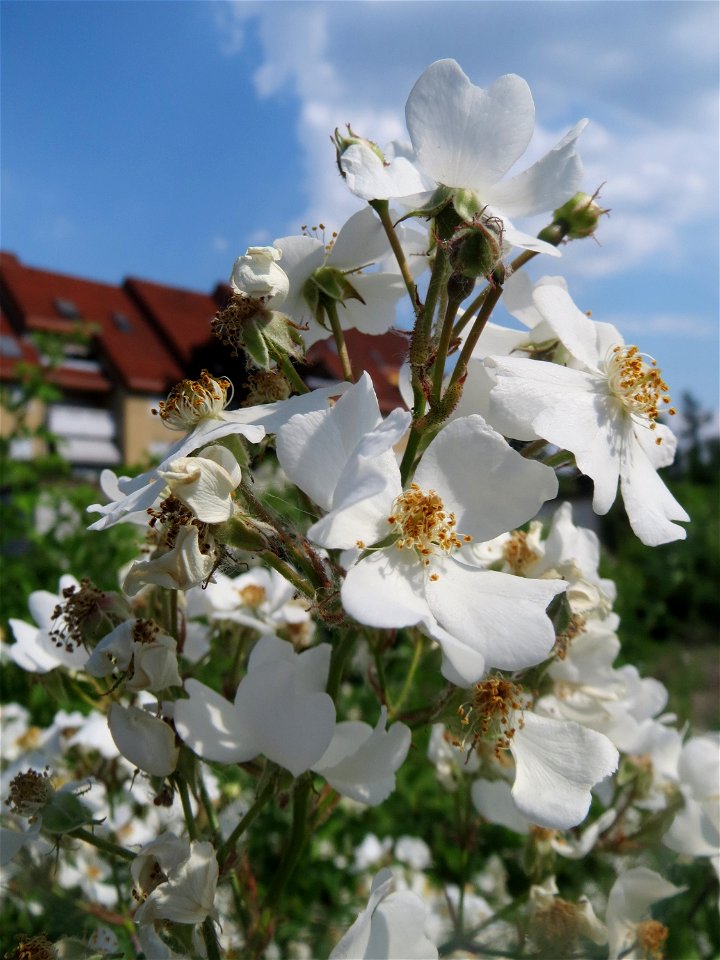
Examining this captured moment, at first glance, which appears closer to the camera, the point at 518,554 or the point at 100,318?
the point at 518,554

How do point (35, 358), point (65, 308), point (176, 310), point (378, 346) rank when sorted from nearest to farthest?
point (378, 346), point (35, 358), point (65, 308), point (176, 310)

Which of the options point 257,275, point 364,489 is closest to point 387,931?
point 364,489

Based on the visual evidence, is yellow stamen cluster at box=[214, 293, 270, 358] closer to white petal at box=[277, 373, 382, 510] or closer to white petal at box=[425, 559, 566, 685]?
white petal at box=[277, 373, 382, 510]

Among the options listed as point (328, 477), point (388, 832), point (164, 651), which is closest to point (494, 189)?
point (328, 477)

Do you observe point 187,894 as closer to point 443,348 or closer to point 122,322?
point 443,348

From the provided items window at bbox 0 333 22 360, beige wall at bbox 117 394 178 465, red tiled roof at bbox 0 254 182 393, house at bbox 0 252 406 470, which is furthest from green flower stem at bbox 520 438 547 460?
window at bbox 0 333 22 360
